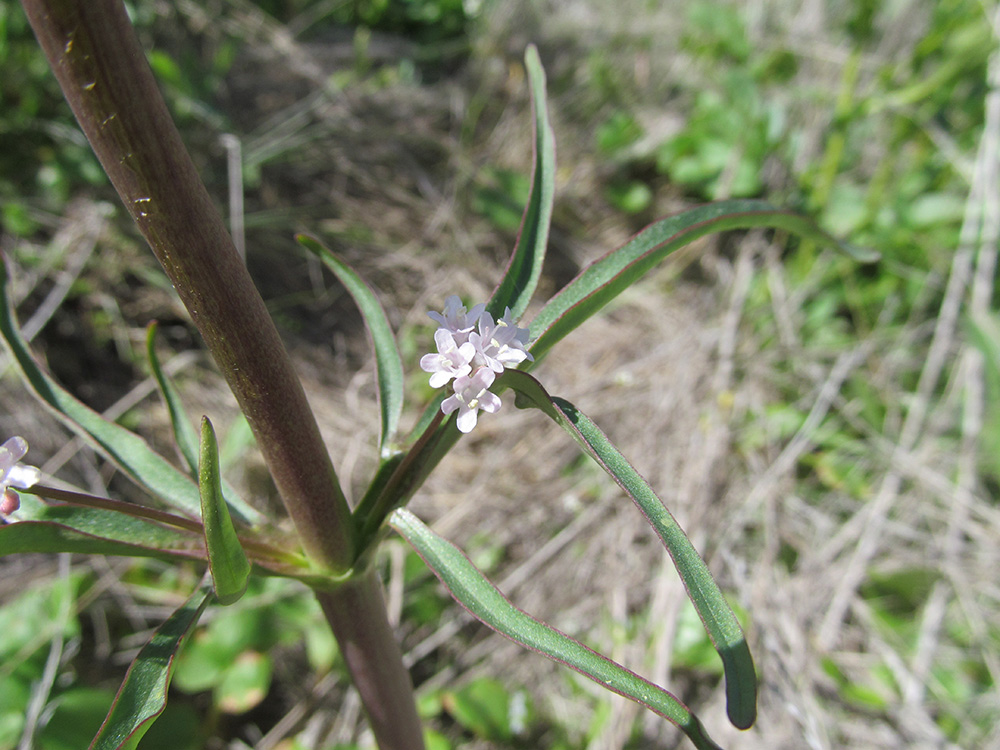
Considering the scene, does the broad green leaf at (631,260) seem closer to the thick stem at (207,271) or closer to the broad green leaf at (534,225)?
the broad green leaf at (534,225)

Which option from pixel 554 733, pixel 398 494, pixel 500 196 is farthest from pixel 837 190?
pixel 398 494

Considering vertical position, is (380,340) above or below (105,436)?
below

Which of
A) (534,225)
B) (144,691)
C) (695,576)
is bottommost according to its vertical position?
(695,576)

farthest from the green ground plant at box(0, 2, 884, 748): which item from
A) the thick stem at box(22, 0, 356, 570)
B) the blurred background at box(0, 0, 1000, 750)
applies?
the blurred background at box(0, 0, 1000, 750)

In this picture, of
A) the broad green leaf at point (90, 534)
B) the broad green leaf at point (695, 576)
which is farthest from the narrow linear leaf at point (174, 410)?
the broad green leaf at point (695, 576)

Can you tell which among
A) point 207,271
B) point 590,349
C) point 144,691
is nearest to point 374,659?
point 144,691

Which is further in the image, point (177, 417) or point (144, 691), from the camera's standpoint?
point (177, 417)

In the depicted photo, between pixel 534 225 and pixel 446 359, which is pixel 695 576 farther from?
pixel 534 225

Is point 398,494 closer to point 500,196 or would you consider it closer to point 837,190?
point 500,196

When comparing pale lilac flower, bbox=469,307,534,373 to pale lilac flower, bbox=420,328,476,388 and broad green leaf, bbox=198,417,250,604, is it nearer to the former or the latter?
pale lilac flower, bbox=420,328,476,388
